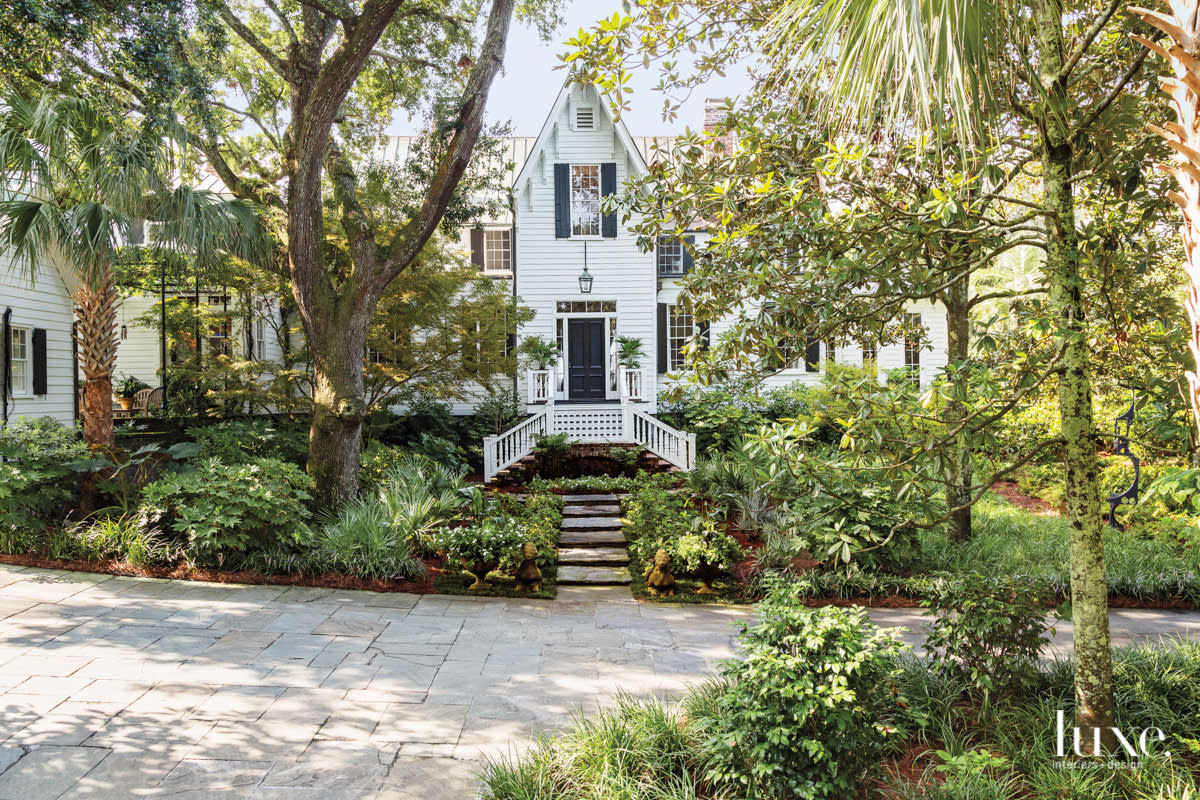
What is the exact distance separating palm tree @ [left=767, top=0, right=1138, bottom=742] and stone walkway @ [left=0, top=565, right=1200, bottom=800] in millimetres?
2433

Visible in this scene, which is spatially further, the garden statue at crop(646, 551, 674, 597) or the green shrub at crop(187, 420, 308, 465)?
the green shrub at crop(187, 420, 308, 465)

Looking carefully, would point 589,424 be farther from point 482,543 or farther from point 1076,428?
point 1076,428

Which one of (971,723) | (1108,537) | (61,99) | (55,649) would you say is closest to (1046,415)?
(1108,537)

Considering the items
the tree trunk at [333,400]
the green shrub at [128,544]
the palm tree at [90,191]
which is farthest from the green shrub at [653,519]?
the palm tree at [90,191]

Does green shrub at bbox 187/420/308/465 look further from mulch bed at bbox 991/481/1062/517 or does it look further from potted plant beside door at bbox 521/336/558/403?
mulch bed at bbox 991/481/1062/517

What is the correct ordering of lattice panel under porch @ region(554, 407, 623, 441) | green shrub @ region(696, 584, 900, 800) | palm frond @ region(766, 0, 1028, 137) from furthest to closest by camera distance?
lattice panel under porch @ region(554, 407, 623, 441)
green shrub @ region(696, 584, 900, 800)
palm frond @ region(766, 0, 1028, 137)

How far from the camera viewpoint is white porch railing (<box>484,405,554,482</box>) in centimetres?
1234

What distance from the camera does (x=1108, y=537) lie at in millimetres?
8383

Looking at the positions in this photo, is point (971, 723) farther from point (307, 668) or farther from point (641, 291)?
point (641, 291)

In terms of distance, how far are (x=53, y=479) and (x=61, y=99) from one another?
4095 millimetres

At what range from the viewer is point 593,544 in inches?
349

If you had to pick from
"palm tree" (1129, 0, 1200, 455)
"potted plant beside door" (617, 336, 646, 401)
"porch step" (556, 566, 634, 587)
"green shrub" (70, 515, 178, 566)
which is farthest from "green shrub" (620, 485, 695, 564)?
"palm tree" (1129, 0, 1200, 455)

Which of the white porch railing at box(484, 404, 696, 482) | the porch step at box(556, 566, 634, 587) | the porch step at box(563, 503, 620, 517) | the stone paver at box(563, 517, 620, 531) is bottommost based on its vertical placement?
the porch step at box(556, 566, 634, 587)

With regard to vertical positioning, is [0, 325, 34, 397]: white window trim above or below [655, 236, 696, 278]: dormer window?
below
